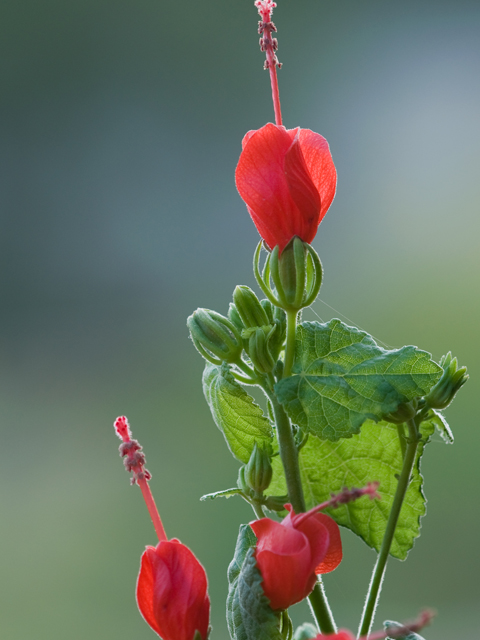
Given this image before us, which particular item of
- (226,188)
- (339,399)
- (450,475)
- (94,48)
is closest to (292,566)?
(339,399)

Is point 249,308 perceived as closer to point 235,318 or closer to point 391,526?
point 235,318

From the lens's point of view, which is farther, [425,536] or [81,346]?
[81,346]

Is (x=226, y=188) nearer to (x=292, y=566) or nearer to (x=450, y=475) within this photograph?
(x=450, y=475)

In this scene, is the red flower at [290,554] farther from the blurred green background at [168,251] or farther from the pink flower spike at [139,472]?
the blurred green background at [168,251]

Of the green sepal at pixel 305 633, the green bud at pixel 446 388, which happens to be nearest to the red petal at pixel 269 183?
the green bud at pixel 446 388

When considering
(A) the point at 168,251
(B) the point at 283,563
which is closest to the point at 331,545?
(B) the point at 283,563

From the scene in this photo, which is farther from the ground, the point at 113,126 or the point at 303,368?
the point at 113,126

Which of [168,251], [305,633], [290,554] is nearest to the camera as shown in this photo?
[290,554]
